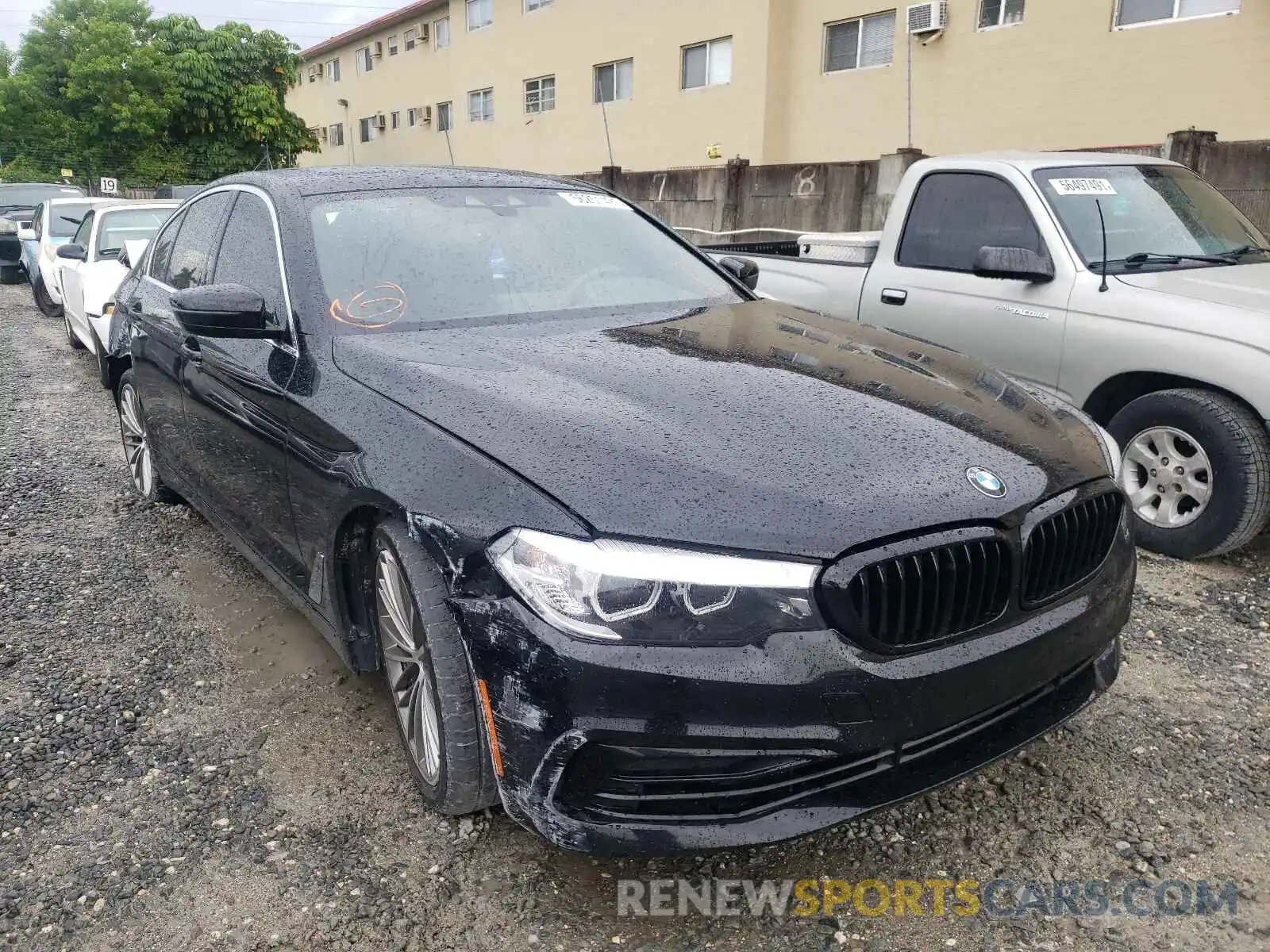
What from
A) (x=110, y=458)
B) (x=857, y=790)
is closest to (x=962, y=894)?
(x=857, y=790)

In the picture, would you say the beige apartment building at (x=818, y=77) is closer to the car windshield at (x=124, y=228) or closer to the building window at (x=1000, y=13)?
the building window at (x=1000, y=13)

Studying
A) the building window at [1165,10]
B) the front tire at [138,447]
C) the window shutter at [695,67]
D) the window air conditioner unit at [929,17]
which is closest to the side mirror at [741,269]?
the front tire at [138,447]

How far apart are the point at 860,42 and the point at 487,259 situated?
1485 cm

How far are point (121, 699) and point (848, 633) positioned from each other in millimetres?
2459

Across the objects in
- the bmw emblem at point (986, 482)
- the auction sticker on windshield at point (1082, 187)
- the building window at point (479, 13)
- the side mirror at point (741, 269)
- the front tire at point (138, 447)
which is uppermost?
the building window at point (479, 13)

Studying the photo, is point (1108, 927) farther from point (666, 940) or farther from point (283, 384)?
point (283, 384)

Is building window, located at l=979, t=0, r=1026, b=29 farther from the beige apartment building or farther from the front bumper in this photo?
the front bumper

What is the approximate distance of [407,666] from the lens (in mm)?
2520

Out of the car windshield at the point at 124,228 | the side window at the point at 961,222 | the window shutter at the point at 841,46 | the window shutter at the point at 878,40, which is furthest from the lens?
the window shutter at the point at 841,46

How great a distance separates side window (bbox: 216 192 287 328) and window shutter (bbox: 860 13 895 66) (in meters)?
14.2

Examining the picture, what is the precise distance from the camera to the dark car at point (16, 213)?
A: 623 inches

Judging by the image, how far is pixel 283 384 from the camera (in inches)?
114

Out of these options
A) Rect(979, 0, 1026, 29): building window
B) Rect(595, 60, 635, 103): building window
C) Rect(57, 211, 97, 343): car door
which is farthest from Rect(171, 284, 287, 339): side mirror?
Rect(595, 60, 635, 103): building window

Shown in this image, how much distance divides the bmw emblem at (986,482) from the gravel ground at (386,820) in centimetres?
91
